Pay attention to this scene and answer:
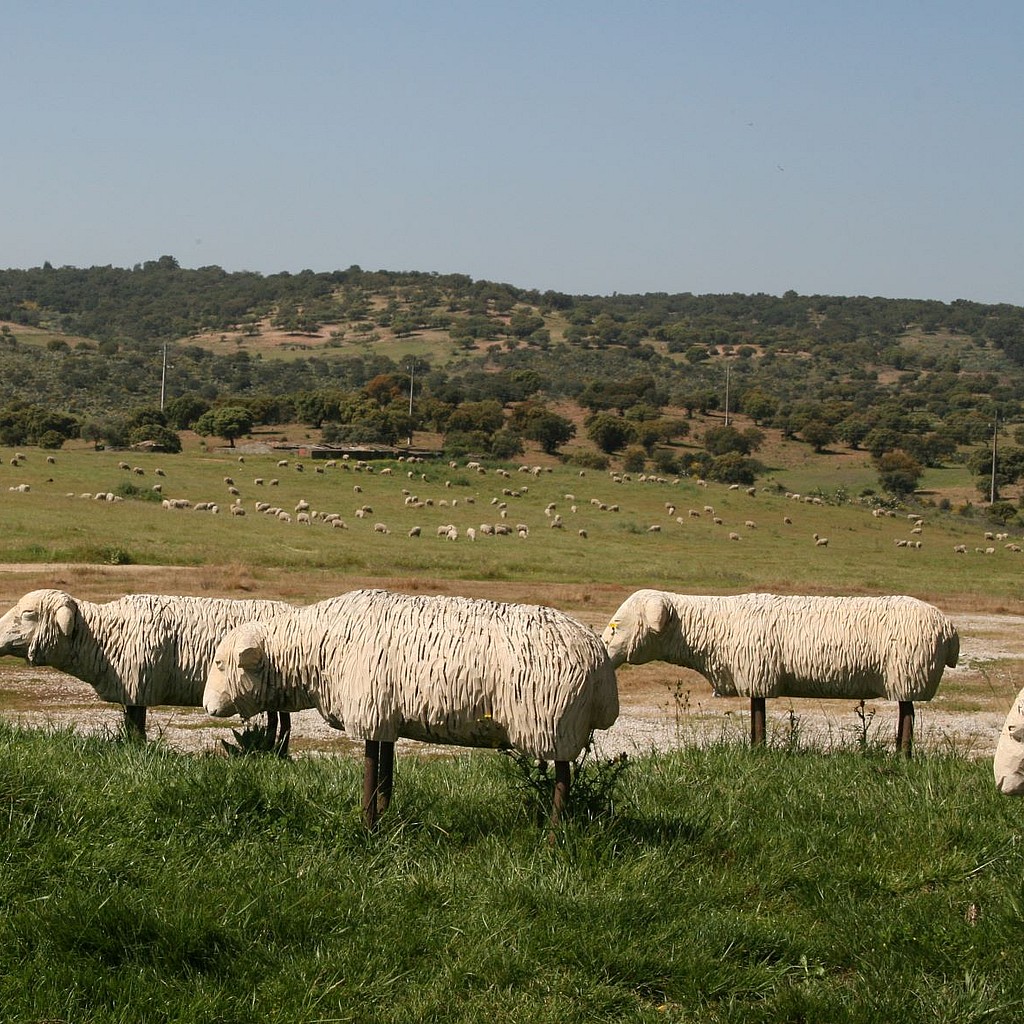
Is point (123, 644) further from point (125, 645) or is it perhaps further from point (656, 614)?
point (656, 614)

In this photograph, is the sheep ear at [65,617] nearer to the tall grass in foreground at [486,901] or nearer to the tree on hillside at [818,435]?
the tall grass in foreground at [486,901]

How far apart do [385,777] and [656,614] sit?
15.5 feet

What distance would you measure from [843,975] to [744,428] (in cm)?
9858

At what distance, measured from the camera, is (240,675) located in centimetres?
784

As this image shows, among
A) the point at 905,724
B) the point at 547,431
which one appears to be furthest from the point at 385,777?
the point at 547,431

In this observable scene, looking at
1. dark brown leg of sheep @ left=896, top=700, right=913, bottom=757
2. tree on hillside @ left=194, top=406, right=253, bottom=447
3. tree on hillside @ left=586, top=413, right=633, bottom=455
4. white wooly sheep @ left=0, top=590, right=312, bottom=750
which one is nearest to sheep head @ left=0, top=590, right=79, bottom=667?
white wooly sheep @ left=0, top=590, right=312, bottom=750

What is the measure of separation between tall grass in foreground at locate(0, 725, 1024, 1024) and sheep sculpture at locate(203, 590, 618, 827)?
0.41 m

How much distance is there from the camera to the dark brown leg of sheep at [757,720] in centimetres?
1068

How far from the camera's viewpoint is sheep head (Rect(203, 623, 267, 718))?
306 inches

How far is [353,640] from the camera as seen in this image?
24.0 feet

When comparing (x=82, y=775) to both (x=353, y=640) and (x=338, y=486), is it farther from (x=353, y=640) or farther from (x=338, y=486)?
(x=338, y=486)

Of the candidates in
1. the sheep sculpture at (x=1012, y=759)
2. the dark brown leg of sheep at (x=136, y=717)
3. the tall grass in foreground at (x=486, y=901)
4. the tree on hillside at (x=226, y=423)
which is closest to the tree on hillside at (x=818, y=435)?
the tree on hillside at (x=226, y=423)

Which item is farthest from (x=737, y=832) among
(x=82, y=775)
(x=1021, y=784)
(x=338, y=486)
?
(x=338, y=486)

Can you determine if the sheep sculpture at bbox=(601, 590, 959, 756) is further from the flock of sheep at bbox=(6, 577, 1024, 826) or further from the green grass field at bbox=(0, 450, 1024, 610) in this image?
the green grass field at bbox=(0, 450, 1024, 610)
